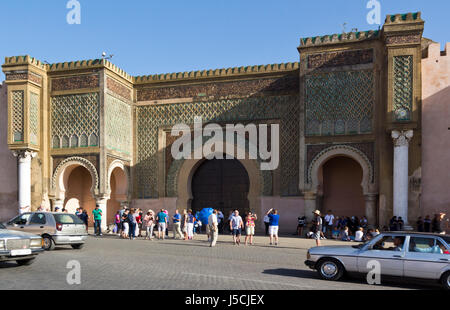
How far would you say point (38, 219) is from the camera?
45.1 ft

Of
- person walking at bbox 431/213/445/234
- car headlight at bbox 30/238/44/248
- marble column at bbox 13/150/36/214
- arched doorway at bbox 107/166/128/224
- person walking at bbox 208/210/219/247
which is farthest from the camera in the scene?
arched doorway at bbox 107/166/128/224

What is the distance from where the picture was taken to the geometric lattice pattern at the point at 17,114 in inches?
822

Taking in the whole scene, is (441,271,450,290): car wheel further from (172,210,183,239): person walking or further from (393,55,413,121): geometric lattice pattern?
(172,210,183,239): person walking

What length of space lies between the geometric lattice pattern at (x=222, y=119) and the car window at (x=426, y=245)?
11299 millimetres

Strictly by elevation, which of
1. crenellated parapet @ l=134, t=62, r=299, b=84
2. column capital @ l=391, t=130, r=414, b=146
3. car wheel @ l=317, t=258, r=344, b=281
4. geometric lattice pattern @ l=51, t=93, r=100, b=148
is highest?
crenellated parapet @ l=134, t=62, r=299, b=84

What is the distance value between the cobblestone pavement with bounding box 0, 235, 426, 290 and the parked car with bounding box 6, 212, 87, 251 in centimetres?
32

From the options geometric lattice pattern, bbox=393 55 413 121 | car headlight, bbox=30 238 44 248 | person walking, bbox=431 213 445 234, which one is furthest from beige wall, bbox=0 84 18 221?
person walking, bbox=431 213 445 234

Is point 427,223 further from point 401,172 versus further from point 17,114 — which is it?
point 17,114

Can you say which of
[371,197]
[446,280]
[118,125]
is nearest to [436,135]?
[371,197]

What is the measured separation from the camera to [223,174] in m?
22.2

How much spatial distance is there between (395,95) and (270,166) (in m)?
5.79

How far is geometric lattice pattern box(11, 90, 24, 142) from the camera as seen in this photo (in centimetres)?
2088
